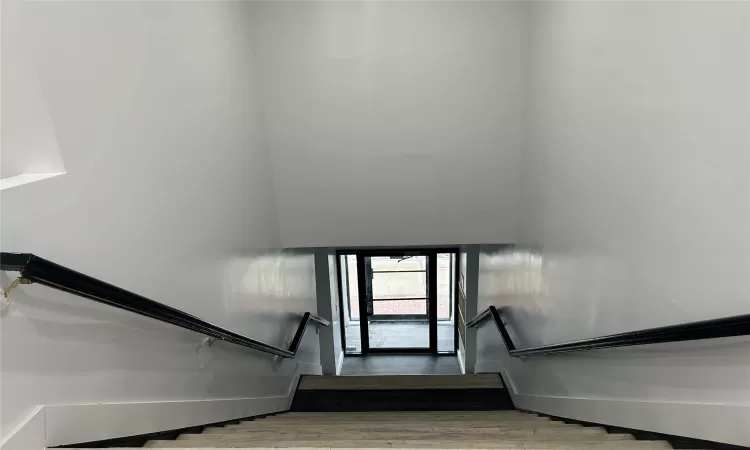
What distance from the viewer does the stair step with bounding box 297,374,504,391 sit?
5320 mm

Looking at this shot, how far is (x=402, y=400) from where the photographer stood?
508 centimetres

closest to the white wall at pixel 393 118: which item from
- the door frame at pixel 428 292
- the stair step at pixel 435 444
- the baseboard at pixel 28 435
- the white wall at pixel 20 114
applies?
the stair step at pixel 435 444

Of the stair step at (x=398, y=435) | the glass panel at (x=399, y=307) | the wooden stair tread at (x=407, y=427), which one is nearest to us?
the stair step at (x=398, y=435)

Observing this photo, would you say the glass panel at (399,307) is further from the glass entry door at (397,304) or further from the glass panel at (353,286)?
the glass panel at (353,286)

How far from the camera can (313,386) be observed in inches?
214

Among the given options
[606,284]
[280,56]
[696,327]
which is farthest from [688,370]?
[280,56]

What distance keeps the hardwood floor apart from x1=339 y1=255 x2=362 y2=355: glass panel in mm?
261

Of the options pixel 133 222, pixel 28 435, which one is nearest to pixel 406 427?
pixel 133 222

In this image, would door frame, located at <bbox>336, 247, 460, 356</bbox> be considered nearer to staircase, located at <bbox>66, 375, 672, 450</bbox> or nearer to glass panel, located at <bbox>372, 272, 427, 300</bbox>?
glass panel, located at <bbox>372, 272, 427, 300</bbox>

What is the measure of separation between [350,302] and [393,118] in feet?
18.9

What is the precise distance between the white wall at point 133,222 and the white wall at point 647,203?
75.7 inches

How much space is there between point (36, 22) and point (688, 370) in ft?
7.52

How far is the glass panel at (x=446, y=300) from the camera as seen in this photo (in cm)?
909

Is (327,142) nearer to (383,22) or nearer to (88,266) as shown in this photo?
(383,22)
